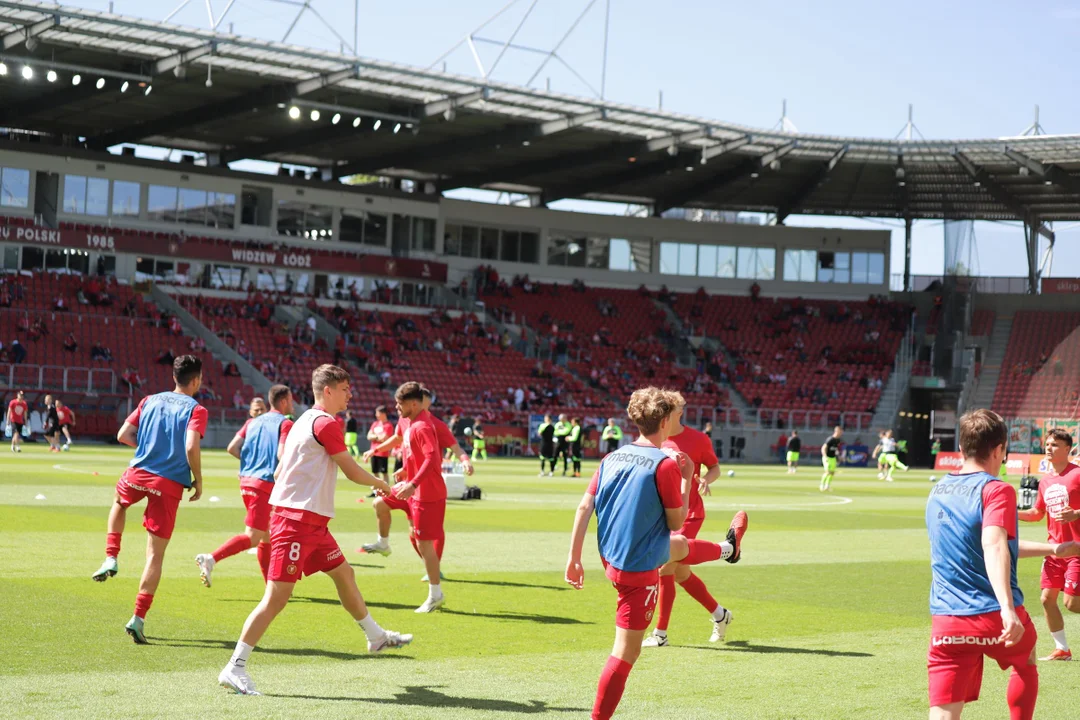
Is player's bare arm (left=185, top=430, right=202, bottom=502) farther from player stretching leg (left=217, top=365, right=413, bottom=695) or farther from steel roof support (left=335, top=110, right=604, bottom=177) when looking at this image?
steel roof support (left=335, top=110, right=604, bottom=177)

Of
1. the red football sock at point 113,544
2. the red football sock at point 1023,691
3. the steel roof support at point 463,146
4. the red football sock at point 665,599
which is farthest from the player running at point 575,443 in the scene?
the red football sock at point 1023,691

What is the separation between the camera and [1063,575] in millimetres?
9891

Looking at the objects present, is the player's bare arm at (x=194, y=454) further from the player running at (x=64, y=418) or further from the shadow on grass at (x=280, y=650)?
the player running at (x=64, y=418)

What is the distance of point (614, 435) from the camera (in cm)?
3972

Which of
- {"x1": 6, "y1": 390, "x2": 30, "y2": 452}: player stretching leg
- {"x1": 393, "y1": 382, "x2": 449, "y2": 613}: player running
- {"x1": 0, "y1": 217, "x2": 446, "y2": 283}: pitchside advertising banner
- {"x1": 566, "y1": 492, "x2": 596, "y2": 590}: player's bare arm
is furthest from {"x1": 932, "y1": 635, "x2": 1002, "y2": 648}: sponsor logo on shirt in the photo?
{"x1": 0, "y1": 217, "x2": 446, "y2": 283}: pitchside advertising banner

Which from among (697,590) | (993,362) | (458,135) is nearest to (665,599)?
(697,590)

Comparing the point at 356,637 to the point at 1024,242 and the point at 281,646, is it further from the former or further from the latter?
the point at 1024,242

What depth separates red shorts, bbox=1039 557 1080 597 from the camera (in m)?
9.80

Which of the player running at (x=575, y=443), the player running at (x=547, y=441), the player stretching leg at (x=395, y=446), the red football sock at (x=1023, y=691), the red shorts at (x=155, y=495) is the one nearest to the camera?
the red football sock at (x=1023, y=691)

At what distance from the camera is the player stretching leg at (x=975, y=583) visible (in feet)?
19.0

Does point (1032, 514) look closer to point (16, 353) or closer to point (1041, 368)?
point (16, 353)

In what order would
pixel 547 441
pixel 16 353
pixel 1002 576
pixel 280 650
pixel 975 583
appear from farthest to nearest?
1. pixel 16 353
2. pixel 547 441
3. pixel 280 650
4. pixel 975 583
5. pixel 1002 576

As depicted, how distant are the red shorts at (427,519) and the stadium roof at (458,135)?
3204 centimetres

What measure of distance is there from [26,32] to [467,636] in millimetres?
35960
